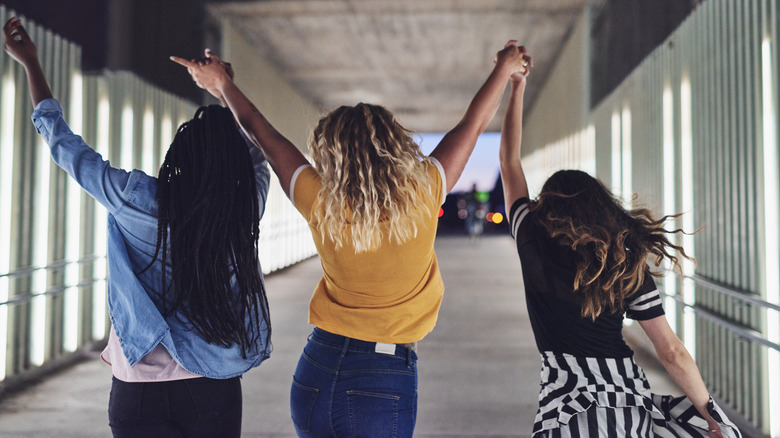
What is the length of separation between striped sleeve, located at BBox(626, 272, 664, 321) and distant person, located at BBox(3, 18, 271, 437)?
110cm

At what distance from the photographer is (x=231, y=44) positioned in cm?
1082

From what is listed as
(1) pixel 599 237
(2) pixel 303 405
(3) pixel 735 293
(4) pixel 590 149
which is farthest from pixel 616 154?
(2) pixel 303 405

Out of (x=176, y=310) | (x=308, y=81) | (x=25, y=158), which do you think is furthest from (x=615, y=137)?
(x=308, y=81)

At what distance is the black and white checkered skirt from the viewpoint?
5.62ft

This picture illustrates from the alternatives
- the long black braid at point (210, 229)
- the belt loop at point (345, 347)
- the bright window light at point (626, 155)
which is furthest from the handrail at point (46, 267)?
the bright window light at point (626, 155)

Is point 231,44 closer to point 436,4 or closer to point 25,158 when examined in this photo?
point 436,4

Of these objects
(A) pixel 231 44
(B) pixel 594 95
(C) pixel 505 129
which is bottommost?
(C) pixel 505 129

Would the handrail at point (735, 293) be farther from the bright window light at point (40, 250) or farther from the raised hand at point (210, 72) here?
the bright window light at point (40, 250)

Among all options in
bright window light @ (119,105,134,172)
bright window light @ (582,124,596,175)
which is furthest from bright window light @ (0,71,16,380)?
bright window light @ (582,124,596,175)

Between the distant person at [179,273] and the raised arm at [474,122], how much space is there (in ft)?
1.90

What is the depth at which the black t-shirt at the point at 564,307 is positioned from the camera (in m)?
1.75

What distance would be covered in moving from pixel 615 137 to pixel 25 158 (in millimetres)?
6753

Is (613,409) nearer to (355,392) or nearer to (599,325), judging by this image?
(599,325)

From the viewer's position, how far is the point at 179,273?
160 cm
